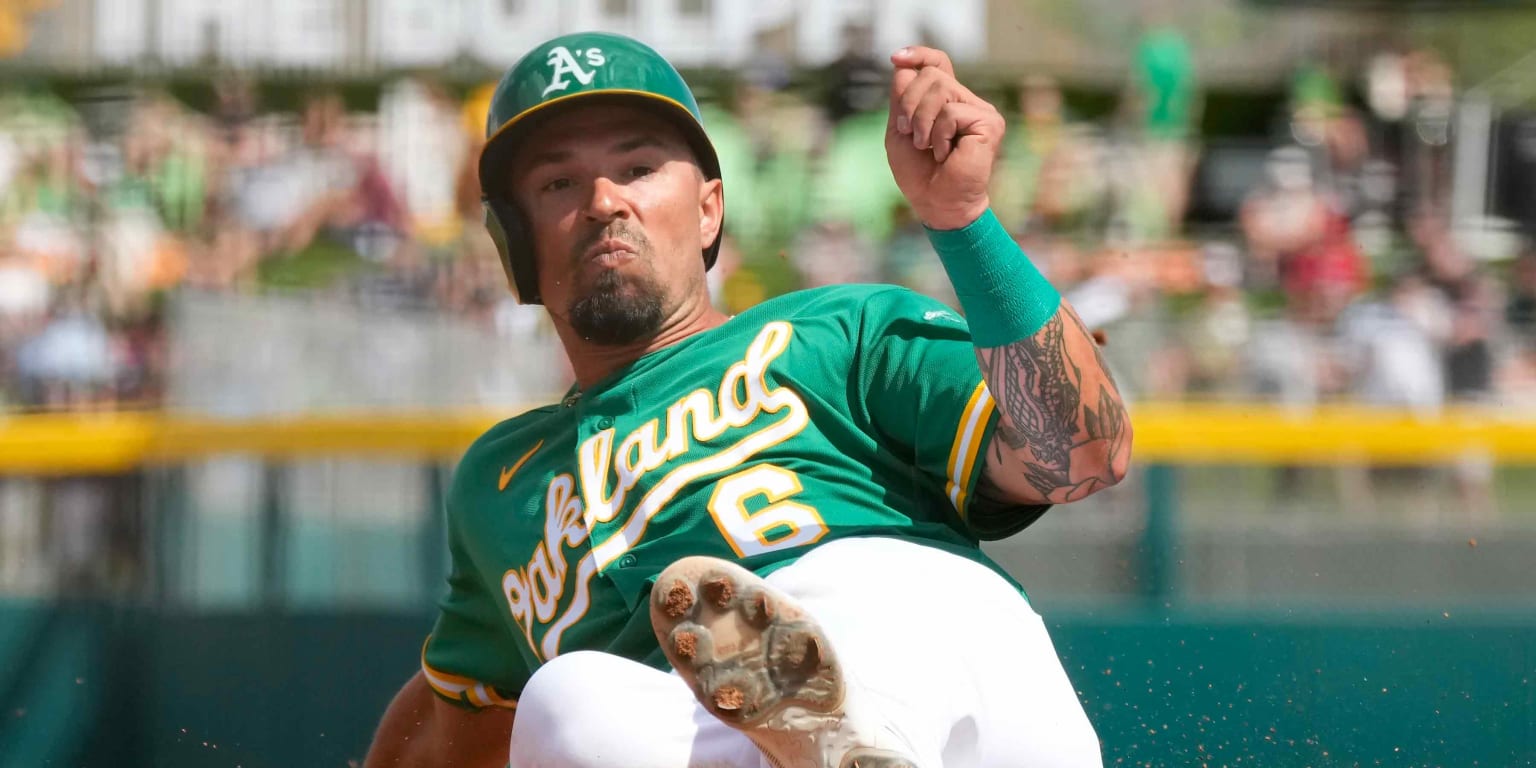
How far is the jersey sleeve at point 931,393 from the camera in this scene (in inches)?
95.4

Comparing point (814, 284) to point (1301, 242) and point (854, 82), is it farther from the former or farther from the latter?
point (1301, 242)

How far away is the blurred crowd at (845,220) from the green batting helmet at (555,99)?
290 cm

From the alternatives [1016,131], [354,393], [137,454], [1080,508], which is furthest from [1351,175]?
[137,454]

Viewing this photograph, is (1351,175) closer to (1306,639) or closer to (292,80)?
(1306,639)

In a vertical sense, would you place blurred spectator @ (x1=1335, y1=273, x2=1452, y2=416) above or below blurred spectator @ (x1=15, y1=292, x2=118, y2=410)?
above

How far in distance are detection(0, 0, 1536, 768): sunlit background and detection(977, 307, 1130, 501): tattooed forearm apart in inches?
56.0

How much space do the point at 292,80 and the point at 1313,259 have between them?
4.11 metres

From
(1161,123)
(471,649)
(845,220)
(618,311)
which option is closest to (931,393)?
(618,311)

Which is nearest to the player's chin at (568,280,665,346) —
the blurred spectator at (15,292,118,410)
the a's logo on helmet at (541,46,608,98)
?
the a's logo on helmet at (541,46,608,98)

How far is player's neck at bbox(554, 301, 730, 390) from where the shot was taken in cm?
284

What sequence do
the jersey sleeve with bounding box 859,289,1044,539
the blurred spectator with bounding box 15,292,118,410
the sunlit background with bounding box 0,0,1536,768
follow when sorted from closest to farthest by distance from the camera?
the jersey sleeve with bounding box 859,289,1044,539 → the sunlit background with bounding box 0,0,1536,768 → the blurred spectator with bounding box 15,292,118,410

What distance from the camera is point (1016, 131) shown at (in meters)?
7.17

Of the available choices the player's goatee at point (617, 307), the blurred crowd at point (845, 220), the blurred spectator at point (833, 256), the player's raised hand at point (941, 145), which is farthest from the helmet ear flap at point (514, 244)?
the blurred spectator at point (833, 256)

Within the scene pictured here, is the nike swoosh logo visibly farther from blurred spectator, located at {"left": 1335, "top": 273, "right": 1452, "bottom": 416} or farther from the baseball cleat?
blurred spectator, located at {"left": 1335, "top": 273, "right": 1452, "bottom": 416}
